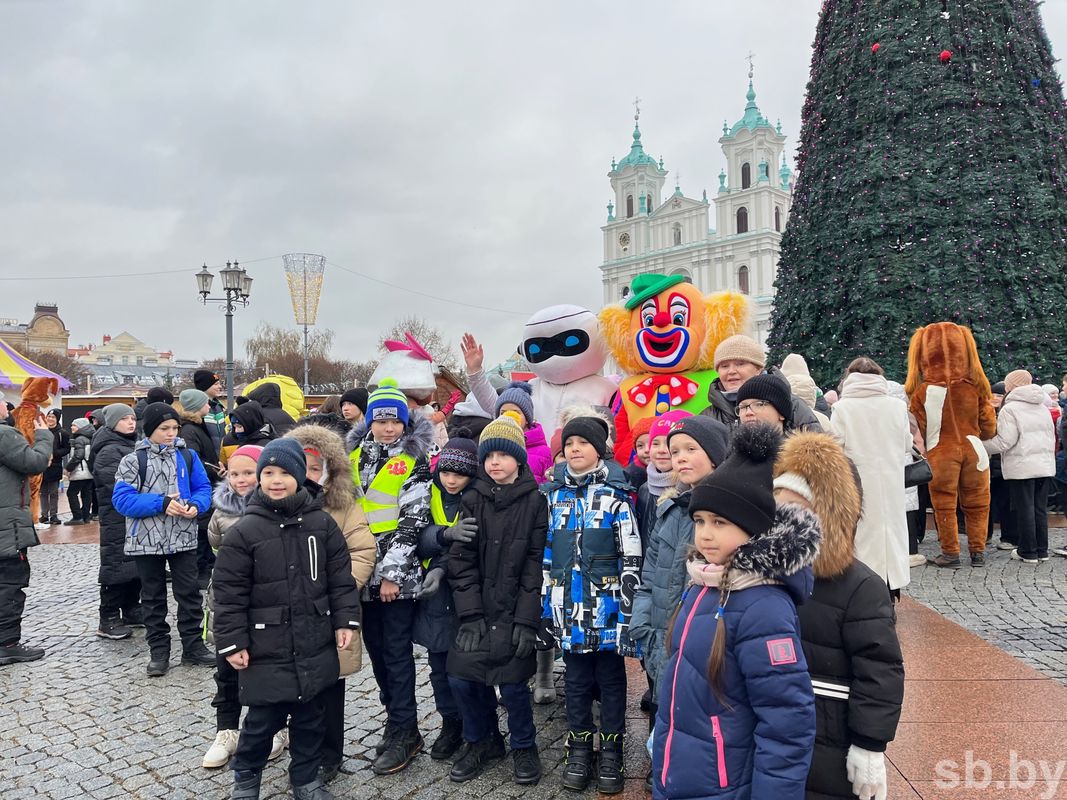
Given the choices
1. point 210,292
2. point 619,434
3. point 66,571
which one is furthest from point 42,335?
point 619,434

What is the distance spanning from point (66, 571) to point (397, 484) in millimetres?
6876

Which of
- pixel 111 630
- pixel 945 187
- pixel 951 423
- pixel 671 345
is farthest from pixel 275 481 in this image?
pixel 945 187

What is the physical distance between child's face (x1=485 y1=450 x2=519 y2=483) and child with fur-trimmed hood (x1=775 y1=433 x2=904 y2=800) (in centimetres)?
143

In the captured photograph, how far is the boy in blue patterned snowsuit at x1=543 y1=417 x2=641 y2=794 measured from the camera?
9.98 feet

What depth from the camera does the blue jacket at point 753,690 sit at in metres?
→ 1.79

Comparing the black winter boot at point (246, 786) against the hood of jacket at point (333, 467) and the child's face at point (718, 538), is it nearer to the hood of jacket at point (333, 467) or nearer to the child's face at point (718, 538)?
the hood of jacket at point (333, 467)

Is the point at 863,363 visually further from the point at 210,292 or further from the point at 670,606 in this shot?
the point at 210,292

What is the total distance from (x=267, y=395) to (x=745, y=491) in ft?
17.1

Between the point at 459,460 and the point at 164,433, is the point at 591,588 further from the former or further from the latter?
the point at 164,433

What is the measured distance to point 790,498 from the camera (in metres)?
2.22

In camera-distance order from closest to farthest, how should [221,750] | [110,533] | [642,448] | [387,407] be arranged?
[221,750]
[642,448]
[387,407]
[110,533]

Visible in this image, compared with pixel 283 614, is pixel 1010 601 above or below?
below

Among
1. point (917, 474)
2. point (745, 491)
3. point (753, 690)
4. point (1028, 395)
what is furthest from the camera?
point (1028, 395)

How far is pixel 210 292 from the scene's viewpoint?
642 inches
